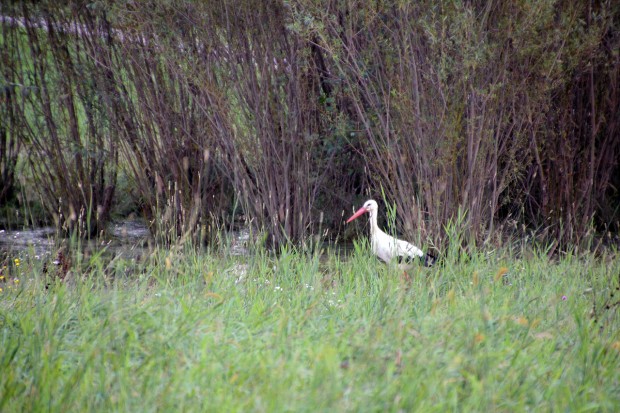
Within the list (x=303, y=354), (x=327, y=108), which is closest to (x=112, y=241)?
(x=327, y=108)

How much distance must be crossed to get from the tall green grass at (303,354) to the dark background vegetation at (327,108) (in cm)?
205

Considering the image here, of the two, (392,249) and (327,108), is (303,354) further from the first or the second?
(327,108)

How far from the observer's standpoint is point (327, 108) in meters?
8.33

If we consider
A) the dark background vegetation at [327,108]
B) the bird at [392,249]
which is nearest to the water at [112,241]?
the dark background vegetation at [327,108]

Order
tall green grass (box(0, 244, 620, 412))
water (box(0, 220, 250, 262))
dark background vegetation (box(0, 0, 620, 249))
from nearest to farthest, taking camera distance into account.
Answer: tall green grass (box(0, 244, 620, 412)), dark background vegetation (box(0, 0, 620, 249)), water (box(0, 220, 250, 262))

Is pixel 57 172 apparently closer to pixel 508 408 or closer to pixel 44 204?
pixel 44 204

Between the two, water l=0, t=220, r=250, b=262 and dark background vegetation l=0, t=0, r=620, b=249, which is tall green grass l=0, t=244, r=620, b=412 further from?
water l=0, t=220, r=250, b=262

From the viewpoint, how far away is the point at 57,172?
9367 millimetres

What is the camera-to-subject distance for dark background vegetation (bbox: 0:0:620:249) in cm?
686

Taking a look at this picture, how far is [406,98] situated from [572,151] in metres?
2.20

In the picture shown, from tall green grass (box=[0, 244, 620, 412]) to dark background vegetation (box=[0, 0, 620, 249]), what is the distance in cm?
205

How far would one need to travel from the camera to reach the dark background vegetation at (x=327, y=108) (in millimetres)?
6859

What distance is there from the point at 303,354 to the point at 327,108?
5.17 meters

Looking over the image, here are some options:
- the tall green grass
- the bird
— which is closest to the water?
the bird
